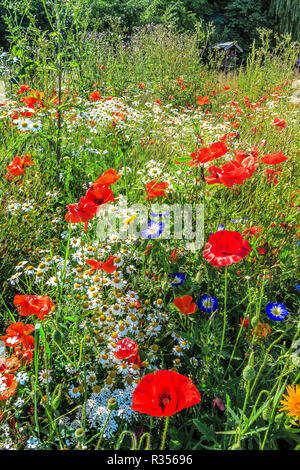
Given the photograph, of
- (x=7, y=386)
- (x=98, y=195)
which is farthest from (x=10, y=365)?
(x=98, y=195)

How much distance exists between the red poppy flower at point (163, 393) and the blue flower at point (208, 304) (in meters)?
0.59

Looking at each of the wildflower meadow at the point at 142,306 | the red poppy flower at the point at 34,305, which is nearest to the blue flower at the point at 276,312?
the wildflower meadow at the point at 142,306

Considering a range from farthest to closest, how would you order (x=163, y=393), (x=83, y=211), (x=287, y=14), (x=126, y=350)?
(x=287, y=14) < (x=83, y=211) < (x=126, y=350) < (x=163, y=393)

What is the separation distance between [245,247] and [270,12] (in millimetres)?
17214

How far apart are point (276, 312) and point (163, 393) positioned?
85cm

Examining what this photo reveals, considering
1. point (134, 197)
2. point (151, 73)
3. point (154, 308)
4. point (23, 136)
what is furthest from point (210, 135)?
point (151, 73)

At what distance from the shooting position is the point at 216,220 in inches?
75.2

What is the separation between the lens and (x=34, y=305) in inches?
43.6

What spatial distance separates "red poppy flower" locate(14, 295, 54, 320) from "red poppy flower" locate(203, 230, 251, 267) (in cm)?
55

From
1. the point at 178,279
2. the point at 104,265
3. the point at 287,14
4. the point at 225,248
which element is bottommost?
the point at 178,279

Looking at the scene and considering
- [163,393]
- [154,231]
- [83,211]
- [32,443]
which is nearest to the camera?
[163,393]

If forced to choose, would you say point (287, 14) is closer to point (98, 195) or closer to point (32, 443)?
point (98, 195)

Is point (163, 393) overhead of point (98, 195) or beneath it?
beneath

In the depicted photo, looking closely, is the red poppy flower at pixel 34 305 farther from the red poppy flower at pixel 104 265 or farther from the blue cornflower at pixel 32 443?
the blue cornflower at pixel 32 443
